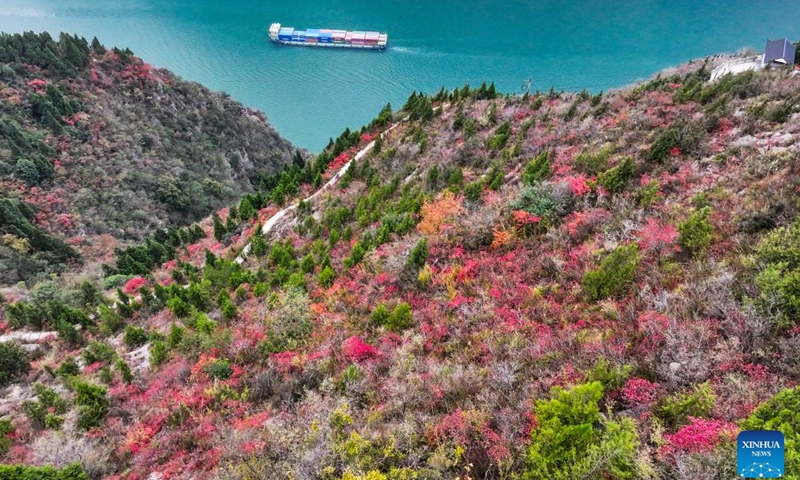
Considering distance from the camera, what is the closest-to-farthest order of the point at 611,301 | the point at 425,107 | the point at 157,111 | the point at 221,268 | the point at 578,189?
the point at 611,301 < the point at 578,189 < the point at 221,268 < the point at 425,107 < the point at 157,111

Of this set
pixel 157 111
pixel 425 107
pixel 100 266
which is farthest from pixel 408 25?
pixel 100 266

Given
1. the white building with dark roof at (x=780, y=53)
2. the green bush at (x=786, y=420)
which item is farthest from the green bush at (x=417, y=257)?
the white building with dark roof at (x=780, y=53)

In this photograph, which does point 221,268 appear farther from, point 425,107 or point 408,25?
point 408,25

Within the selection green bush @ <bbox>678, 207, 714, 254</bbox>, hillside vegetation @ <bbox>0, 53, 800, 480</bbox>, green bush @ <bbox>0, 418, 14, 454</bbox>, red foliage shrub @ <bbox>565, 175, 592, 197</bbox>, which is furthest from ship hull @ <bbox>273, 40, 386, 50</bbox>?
green bush @ <bbox>678, 207, 714, 254</bbox>

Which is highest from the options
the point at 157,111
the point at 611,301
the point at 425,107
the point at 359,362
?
the point at 157,111

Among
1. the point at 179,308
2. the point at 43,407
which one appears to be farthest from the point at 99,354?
the point at 179,308

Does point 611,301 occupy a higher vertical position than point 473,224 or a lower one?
lower
